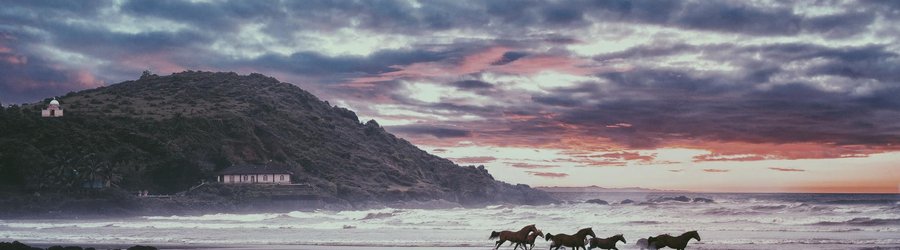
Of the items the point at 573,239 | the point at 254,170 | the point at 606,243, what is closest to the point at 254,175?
the point at 254,170

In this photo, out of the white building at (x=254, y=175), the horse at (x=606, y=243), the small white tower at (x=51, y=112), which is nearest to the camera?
the horse at (x=606, y=243)

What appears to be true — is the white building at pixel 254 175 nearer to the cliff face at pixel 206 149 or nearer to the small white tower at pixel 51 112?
the cliff face at pixel 206 149

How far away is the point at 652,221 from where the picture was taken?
57.9m

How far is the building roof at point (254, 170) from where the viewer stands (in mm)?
129700

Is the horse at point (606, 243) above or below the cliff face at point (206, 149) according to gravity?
below

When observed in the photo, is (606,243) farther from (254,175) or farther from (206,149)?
(206,149)

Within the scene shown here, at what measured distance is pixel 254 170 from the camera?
131125mm

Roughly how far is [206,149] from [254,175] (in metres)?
11.3

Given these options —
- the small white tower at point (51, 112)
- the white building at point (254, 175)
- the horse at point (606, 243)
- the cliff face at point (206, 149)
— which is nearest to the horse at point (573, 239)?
the horse at point (606, 243)

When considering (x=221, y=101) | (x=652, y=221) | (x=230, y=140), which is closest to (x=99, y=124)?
(x=230, y=140)

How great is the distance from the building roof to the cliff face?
3077 millimetres

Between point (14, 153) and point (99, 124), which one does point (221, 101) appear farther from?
point (14, 153)

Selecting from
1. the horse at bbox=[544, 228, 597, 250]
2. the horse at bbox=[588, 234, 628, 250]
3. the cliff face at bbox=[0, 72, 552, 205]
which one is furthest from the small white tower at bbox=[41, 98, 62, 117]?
the horse at bbox=[588, 234, 628, 250]

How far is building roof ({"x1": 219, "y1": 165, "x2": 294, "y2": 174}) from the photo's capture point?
426 ft
